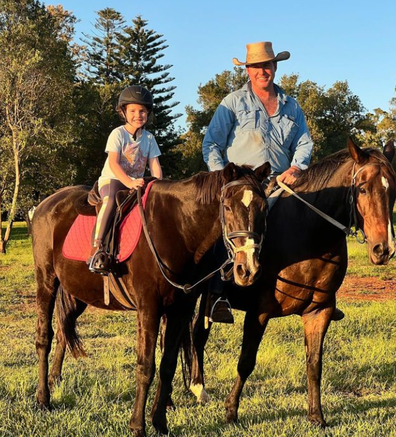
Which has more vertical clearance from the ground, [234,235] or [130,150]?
[130,150]

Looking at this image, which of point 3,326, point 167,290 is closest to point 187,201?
point 167,290

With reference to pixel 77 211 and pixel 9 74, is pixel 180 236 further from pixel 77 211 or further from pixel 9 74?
pixel 9 74

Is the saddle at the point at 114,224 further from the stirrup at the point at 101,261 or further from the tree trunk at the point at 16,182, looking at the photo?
the tree trunk at the point at 16,182

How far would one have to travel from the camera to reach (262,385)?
5.07 m

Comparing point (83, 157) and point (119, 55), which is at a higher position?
point (119, 55)

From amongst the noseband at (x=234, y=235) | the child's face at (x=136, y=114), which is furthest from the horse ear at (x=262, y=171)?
the child's face at (x=136, y=114)

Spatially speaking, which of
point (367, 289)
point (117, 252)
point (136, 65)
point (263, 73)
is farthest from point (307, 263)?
point (136, 65)

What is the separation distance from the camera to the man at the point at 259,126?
451 centimetres

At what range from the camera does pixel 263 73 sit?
15.0 ft

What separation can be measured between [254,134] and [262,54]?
28.4 inches

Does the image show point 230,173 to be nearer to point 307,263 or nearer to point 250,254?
point 250,254

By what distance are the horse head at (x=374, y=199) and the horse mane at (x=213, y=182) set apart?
2.61 ft

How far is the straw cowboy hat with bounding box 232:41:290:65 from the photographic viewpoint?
175 inches

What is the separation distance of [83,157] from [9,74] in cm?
1226
